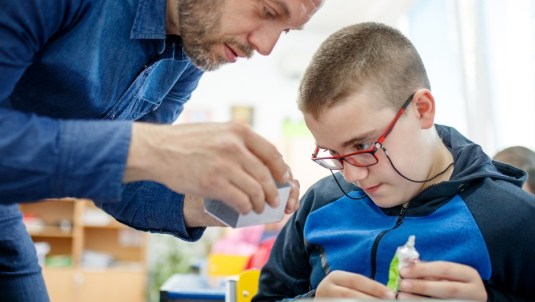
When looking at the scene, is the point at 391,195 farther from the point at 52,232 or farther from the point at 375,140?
the point at 52,232

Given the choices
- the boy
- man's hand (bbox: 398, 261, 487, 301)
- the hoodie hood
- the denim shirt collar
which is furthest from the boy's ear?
the denim shirt collar

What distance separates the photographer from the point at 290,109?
539 cm

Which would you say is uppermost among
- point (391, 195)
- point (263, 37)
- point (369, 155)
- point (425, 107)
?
point (263, 37)

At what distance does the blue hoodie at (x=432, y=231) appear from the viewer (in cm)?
92

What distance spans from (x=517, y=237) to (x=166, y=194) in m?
0.86

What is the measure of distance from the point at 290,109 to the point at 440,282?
15.3ft

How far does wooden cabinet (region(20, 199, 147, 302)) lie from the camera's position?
4441mm

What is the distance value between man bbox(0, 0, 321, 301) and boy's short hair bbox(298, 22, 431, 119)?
0.13m

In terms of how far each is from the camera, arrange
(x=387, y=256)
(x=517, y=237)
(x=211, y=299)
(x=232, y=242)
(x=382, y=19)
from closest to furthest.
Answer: (x=517, y=237) < (x=387, y=256) < (x=211, y=299) < (x=232, y=242) < (x=382, y=19)

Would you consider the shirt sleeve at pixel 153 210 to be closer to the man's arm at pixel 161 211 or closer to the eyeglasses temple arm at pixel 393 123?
the man's arm at pixel 161 211

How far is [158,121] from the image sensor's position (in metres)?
1.46

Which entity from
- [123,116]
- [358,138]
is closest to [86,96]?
[123,116]

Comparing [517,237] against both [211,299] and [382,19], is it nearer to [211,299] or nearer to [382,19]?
[211,299]

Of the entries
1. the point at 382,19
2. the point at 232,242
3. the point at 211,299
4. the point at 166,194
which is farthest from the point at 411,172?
the point at 382,19
